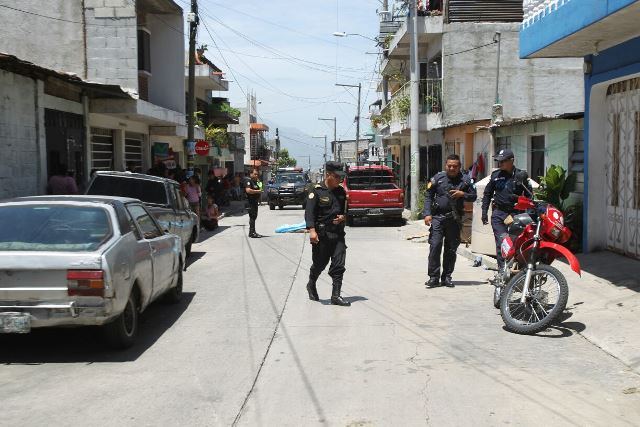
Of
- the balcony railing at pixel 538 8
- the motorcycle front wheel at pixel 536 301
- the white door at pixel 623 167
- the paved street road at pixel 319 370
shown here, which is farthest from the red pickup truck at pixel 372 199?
the motorcycle front wheel at pixel 536 301

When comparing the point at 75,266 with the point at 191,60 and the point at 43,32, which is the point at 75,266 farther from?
the point at 191,60

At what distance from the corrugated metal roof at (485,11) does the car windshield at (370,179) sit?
7.76m

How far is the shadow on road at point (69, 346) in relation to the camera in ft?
20.1

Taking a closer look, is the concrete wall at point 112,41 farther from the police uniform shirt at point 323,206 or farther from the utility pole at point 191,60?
the police uniform shirt at point 323,206

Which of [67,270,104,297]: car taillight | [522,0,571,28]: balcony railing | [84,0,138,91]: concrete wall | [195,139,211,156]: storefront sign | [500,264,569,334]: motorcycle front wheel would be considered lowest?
[500,264,569,334]: motorcycle front wheel

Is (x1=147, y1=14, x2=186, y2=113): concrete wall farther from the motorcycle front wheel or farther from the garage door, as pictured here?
the motorcycle front wheel

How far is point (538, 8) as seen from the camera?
37.1ft

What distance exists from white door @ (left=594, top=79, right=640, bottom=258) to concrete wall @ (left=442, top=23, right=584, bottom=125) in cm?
1505

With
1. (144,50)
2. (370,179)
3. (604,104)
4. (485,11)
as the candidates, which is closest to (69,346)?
(604,104)

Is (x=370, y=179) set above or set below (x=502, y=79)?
below

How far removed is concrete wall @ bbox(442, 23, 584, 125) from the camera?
2583 centimetres

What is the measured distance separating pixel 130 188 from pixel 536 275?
8.06m

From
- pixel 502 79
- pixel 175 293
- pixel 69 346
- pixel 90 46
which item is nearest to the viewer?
pixel 69 346

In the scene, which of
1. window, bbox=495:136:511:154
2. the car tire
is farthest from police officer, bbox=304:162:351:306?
window, bbox=495:136:511:154
